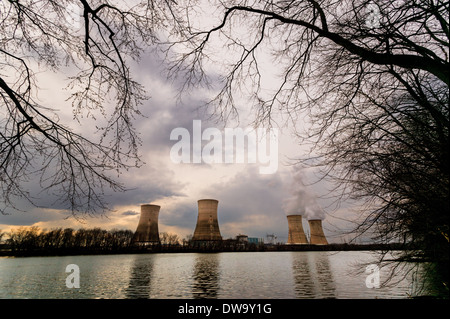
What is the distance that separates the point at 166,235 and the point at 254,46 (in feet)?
205

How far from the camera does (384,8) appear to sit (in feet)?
6.04

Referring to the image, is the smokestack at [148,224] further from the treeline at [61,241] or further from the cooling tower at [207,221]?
the treeline at [61,241]

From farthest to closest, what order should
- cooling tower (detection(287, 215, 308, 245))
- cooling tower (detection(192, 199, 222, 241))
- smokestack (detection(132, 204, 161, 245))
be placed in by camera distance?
cooling tower (detection(287, 215, 308, 245)), smokestack (detection(132, 204, 161, 245)), cooling tower (detection(192, 199, 222, 241))

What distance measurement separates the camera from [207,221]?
26.8 m

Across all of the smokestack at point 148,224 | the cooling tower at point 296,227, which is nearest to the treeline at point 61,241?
the smokestack at point 148,224

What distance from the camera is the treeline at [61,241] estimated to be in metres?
38.7

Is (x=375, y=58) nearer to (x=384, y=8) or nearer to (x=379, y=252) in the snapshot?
(x=384, y=8)

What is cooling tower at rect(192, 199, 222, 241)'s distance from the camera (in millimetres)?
26562

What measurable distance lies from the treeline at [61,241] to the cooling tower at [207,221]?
2152 centimetres

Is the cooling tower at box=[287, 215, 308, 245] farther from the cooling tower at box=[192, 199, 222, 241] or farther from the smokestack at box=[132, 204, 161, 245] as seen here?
the smokestack at box=[132, 204, 161, 245]

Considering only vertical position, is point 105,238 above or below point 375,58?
below

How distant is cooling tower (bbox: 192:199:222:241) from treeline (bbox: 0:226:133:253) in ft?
70.6

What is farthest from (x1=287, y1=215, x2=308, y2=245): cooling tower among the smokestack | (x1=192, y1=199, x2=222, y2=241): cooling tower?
the smokestack
